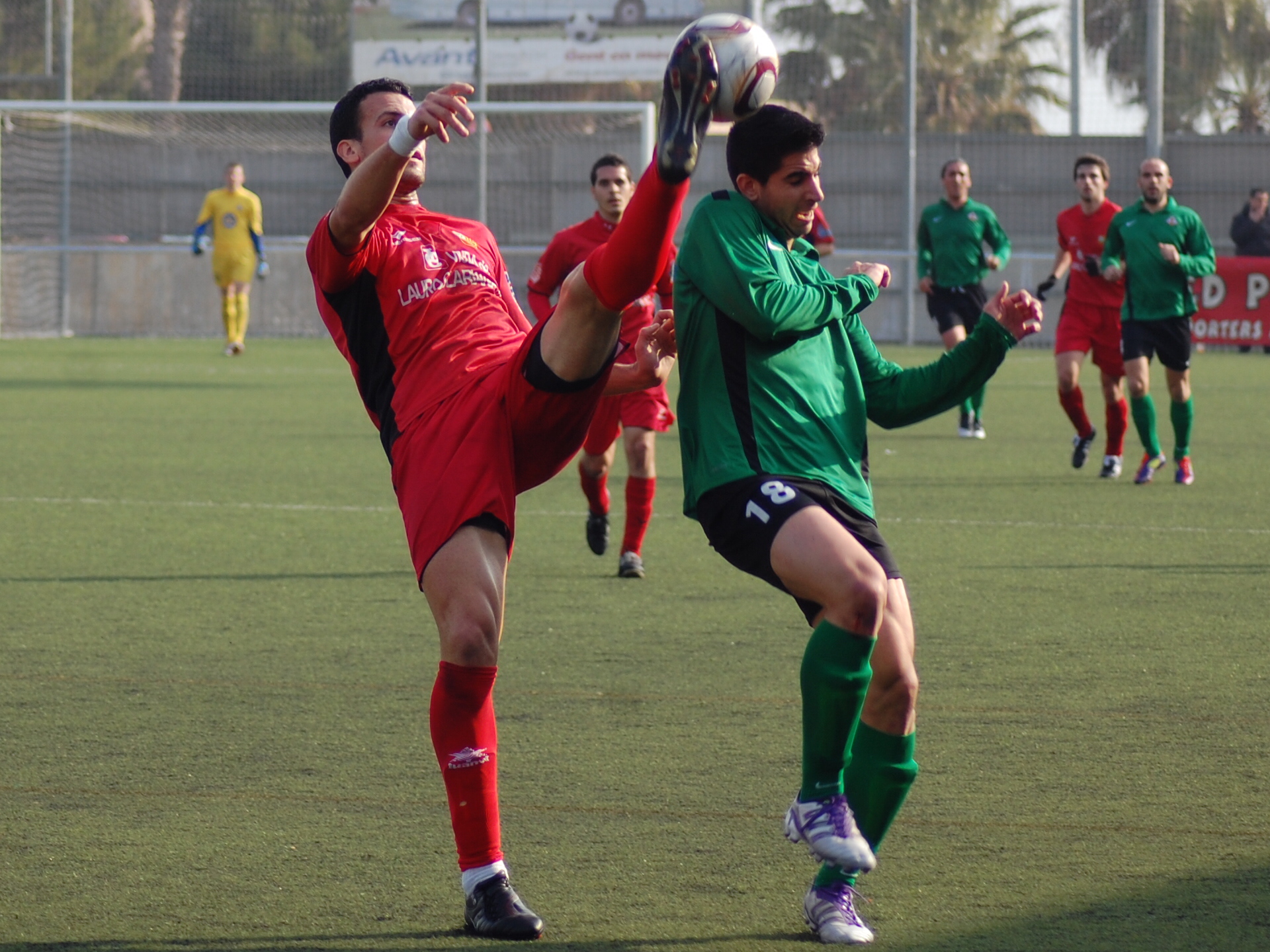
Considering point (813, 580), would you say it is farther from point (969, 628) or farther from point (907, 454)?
point (907, 454)

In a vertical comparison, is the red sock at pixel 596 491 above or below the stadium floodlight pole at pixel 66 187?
below

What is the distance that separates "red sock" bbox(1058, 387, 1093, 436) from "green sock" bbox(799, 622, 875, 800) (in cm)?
922

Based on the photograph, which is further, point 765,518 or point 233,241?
point 233,241

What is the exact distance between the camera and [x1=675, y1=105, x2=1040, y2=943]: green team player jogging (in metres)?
3.52

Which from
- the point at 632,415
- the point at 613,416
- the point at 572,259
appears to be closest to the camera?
the point at 632,415

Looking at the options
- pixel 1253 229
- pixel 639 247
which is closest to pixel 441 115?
pixel 639 247

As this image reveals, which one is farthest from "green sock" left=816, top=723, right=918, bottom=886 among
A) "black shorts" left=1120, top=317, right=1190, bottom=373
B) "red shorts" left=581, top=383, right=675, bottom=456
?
"black shorts" left=1120, top=317, right=1190, bottom=373

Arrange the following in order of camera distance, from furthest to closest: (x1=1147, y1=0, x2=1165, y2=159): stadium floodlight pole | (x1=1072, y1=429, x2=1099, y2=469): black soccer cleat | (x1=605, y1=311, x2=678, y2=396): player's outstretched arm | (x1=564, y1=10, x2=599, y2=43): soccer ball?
(x1=564, y1=10, x2=599, y2=43): soccer ball < (x1=1147, y1=0, x2=1165, y2=159): stadium floodlight pole < (x1=1072, y1=429, x2=1099, y2=469): black soccer cleat < (x1=605, y1=311, x2=678, y2=396): player's outstretched arm

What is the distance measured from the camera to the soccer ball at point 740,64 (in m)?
3.65

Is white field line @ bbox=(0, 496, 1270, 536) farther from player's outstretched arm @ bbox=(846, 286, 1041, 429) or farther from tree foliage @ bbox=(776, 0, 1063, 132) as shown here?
tree foliage @ bbox=(776, 0, 1063, 132)

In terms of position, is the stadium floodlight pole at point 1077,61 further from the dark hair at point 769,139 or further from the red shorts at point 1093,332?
the dark hair at point 769,139

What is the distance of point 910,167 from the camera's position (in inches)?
1109

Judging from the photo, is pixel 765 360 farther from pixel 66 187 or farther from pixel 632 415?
pixel 66 187

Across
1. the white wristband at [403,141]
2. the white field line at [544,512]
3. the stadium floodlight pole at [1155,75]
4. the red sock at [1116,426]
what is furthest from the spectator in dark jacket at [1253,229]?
the white wristband at [403,141]
